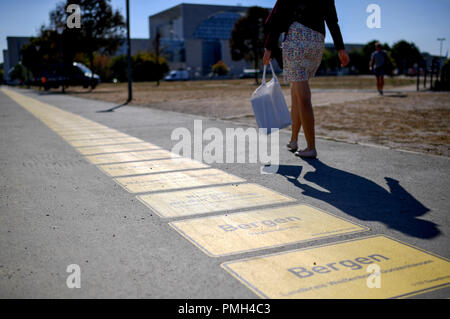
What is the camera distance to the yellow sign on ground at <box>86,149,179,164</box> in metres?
5.37

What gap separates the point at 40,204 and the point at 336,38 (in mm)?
3509

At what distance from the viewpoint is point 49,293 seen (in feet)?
6.75

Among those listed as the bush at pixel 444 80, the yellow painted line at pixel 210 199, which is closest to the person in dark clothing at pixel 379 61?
the bush at pixel 444 80

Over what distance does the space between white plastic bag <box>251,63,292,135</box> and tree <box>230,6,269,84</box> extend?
146ft

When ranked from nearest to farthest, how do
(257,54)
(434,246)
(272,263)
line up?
(272,263), (434,246), (257,54)

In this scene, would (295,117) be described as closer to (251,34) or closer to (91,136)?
(91,136)

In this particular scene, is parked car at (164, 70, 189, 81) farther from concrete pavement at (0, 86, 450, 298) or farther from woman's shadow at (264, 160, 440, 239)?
woman's shadow at (264, 160, 440, 239)

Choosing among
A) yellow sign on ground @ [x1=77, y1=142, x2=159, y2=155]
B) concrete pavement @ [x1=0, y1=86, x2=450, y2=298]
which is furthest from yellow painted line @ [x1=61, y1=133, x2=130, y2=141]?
concrete pavement @ [x1=0, y1=86, x2=450, y2=298]

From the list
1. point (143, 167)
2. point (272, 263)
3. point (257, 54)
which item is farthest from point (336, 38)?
point (257, 54)

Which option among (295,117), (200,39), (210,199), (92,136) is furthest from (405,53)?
(210,199)

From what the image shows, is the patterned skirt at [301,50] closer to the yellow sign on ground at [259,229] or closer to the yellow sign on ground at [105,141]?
the yellow sign on ground at [259,229]

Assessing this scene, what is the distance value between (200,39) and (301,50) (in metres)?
114

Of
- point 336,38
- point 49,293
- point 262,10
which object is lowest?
point 49,293

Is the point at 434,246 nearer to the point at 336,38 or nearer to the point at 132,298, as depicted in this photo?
the point at 132,298
